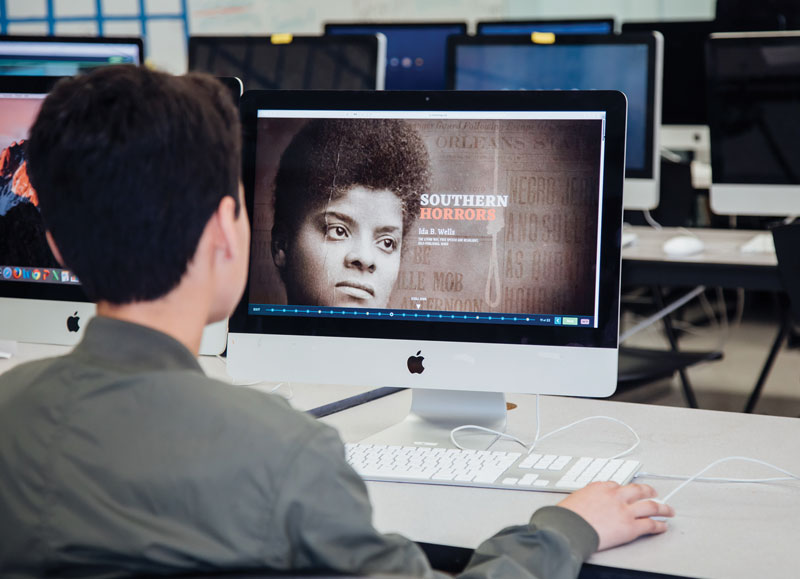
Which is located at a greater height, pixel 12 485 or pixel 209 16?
pixel 209 16

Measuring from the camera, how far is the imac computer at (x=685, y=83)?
4.02 m

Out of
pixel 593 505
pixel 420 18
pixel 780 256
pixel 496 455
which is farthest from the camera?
pixel 420 18

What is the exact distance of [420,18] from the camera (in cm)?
593

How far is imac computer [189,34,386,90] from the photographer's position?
9.26 feet

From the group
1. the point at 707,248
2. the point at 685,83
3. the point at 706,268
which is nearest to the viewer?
the point at 706,268

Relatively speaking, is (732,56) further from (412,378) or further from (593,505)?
(593,505)

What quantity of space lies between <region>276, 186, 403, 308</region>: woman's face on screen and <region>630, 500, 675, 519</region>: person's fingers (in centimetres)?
48

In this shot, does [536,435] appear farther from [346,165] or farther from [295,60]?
[295,60]

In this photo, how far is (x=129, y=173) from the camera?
0.74 metres

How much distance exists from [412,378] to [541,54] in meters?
1.90

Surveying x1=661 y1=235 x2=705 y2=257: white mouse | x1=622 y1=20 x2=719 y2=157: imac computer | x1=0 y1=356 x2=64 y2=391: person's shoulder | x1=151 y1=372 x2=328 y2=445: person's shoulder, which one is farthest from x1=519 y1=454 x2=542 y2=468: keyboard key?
x1=622 y1=20 x2=719 y2=157: imac computer

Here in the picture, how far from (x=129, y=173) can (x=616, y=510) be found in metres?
0.64

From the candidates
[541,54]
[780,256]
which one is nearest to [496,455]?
[780,256]

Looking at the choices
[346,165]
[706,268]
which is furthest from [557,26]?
[346,165]
